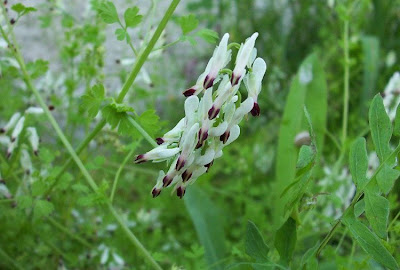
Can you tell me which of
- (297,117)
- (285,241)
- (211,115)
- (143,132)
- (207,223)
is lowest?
(207,223)

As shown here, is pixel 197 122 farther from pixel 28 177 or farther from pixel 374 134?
pixel 28 177

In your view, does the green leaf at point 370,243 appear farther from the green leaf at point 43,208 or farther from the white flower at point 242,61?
the green leaf at point 43,208

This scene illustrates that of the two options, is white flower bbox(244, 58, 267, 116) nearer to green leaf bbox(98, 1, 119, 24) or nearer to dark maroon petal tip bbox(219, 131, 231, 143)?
dark maroon petal tip bbox(219, 131, 231, 143)

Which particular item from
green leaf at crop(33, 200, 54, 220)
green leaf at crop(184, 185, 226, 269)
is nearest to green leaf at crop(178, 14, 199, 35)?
green leaf at crop(33, 200, 54, 220)

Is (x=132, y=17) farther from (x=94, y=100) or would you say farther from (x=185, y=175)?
(x=185, y=175)

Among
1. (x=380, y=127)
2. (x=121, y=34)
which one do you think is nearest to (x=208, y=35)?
(x=121, y=34)

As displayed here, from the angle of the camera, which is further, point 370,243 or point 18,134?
point 18,134
